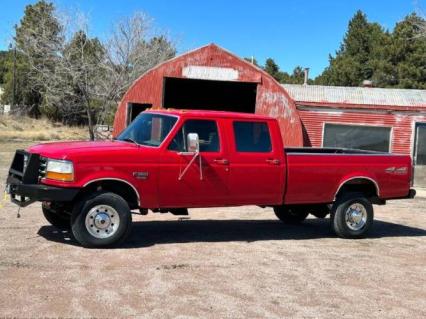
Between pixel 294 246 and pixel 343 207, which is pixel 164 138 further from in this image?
pixel 343 207

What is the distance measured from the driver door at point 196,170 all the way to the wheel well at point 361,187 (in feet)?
7.69

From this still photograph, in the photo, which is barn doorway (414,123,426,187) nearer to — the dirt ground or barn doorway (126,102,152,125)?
barn doorway (126,102,152,125)

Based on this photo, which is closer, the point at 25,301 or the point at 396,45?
the point at 25,301

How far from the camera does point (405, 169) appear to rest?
10.5 m

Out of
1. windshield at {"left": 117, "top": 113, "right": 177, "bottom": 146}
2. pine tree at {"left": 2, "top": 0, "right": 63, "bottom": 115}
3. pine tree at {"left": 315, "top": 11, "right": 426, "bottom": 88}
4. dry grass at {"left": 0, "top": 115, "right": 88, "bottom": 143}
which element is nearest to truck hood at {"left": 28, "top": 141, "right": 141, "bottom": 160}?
windshield at {"left": 117, "top": 113, "right": 177, "bottom": 146}

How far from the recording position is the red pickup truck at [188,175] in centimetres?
797

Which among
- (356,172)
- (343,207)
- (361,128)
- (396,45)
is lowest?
(343,207)

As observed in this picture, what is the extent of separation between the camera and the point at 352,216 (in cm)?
1012

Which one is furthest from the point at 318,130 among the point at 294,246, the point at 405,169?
the point at 294,246

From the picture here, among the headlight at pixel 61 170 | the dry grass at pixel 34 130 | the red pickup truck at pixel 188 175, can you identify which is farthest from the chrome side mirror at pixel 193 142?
the dry grass at pixel 34 130

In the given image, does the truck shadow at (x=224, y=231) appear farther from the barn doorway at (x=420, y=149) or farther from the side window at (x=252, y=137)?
the barn doorway at (x=420, y=149)

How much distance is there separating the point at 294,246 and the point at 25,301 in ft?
15.2

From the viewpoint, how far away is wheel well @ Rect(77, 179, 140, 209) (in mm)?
8109

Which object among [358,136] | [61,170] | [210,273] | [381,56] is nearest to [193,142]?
[61,170]
